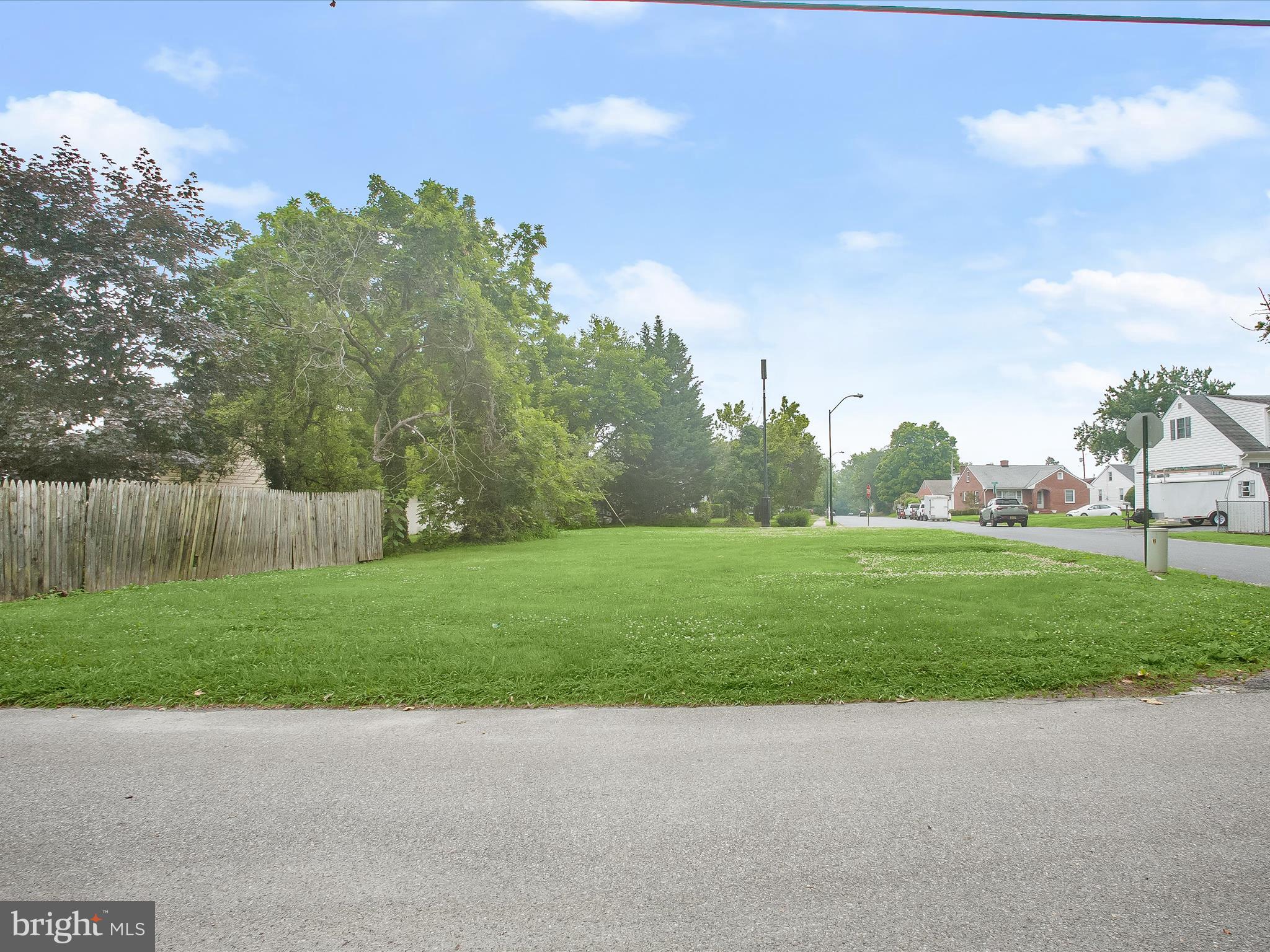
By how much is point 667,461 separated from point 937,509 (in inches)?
1175

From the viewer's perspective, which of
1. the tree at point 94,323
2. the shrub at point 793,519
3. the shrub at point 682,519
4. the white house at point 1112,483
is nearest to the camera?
the tree at point 94,323

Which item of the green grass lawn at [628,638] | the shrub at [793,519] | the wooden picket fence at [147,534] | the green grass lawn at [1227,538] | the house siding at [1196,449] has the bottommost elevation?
the shrub at [793,519]

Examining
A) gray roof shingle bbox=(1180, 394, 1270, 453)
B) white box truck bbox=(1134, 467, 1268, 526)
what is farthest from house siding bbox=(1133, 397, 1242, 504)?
white box truck bbox=(1134, 467, 1268, 526)

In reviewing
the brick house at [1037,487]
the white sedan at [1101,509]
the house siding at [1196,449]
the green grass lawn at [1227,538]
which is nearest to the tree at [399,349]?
the green grass lawn at [1227,538]

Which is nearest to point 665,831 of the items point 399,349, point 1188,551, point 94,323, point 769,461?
point 1188,551

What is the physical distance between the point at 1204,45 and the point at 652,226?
537 inches

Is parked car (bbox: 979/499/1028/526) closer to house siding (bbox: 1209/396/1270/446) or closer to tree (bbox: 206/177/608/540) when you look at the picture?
house siding (bbox: 1209/396/1270/446)

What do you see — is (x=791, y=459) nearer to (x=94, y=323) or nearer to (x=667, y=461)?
(x=667, y=461)

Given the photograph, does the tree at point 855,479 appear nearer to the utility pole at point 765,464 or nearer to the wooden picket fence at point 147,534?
the utility pole at point 765,464

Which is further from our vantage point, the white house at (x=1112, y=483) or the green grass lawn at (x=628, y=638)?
the white house at (x=1112, y=483)

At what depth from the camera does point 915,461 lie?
115m

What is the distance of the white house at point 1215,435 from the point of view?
120 feet

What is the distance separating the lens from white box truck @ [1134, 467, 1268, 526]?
31.5 m

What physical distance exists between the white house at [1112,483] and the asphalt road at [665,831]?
7629 cm
